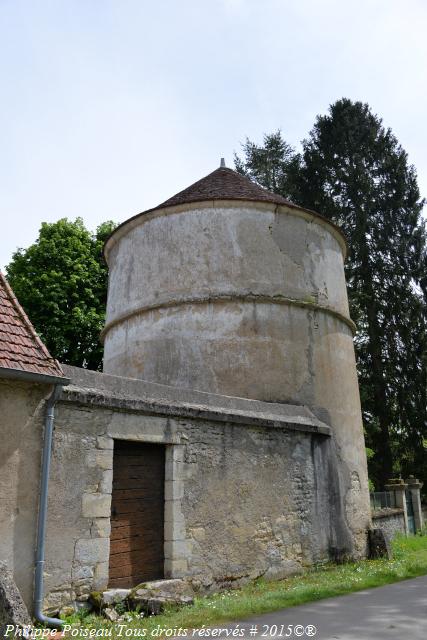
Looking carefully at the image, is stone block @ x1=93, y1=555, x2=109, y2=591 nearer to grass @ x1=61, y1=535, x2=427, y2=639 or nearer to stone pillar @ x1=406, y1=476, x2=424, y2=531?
grass @ x1=61, y1=535, x2=427, y2=639

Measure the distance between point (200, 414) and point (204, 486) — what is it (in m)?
0.97

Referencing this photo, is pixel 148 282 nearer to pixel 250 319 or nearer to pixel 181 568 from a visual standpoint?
pixel 250 319

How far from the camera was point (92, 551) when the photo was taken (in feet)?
19.1

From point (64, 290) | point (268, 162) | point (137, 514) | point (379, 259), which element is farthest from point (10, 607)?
point (268, 162)

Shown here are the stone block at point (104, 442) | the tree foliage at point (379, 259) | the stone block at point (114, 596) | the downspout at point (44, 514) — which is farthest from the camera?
the tree foliage at point (379, 259)

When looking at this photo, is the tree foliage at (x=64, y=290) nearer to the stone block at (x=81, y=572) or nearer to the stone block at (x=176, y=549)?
the stone block at (x=176, y=549)

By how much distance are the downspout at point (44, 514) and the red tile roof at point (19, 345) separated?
29cm

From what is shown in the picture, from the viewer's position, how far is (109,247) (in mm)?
12414

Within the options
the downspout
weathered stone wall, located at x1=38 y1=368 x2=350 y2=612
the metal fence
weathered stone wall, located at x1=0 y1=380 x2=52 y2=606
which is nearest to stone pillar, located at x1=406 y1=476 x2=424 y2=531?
the metal fence

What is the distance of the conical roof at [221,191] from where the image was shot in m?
10.9

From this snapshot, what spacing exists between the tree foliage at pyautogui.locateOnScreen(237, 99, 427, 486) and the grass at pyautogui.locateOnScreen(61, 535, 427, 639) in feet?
31.2

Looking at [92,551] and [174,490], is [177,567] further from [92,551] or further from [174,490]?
[92,551]

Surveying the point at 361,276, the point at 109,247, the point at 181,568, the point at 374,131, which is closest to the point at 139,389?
the point at 181,568

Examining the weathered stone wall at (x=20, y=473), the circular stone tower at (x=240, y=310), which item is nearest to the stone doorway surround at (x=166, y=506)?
the weathered stone wall at (x=20, y=473)
